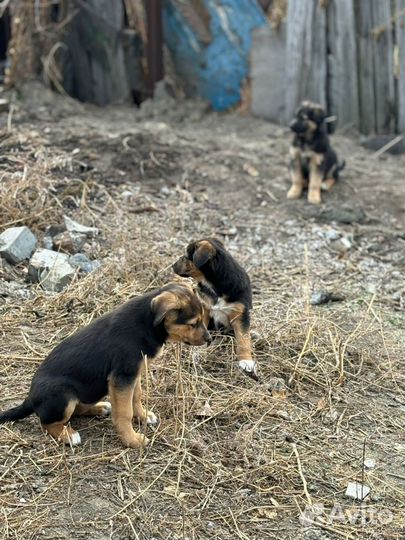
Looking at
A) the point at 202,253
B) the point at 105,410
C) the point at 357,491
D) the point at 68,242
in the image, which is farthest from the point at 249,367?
the point at 68,242

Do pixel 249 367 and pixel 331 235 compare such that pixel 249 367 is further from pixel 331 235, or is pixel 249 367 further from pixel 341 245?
pixel 331 235

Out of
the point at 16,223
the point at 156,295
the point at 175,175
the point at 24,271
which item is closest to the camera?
the point at 156,295

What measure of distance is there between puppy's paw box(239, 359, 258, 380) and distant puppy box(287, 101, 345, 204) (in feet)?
14.3

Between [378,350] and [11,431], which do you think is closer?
[11,431]

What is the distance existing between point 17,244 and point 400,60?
23.6 ft

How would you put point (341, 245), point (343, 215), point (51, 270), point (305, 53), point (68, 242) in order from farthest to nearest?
1. point (305, 53)
2. point (343, 215)
3. point (341, 245)
4. point (68, 242)
5. point (51, 270)

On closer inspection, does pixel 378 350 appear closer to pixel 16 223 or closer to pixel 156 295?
pixel 156 295

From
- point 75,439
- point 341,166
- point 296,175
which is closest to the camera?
point 75,439

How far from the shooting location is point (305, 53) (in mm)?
13070

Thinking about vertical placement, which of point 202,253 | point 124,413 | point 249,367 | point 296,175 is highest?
point 202,253

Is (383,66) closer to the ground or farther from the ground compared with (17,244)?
farther from the ground

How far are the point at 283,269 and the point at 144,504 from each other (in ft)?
14.1

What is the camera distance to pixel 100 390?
5.40 metres

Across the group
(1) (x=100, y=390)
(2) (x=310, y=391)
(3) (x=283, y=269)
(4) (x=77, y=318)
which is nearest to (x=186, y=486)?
(1) (x=100, y=390)
